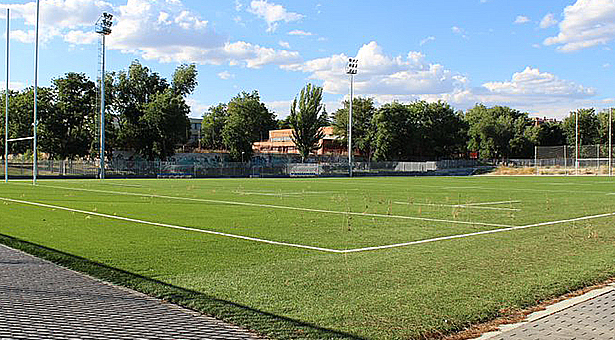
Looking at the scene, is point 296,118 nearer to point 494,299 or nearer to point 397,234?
point 397,234

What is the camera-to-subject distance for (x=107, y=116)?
85.5m

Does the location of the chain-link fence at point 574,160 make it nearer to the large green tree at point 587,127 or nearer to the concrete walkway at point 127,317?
the large green tree at point 587,127

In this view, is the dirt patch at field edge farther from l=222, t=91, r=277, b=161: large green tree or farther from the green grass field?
l=222, t=91, r=277, b=161: large green tree

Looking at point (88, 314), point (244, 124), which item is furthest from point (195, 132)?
point (88, 314)

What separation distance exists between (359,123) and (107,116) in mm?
47037

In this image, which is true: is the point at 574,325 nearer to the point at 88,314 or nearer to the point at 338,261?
the point at 338,261

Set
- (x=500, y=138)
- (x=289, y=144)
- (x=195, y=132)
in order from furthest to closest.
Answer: (x=195, y=132)
(x=289, y=144)
(x=500, y=138)

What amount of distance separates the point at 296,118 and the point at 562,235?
300 ft

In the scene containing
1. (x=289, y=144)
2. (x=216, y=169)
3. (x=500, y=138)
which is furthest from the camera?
(x=289, y=144)

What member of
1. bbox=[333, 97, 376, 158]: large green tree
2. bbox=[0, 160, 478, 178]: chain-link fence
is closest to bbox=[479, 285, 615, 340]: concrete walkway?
bbox=[0, 160, 478, 178]: chain-link fence

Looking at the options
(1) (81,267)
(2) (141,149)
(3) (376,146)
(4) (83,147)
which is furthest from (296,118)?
(1) (81,267)

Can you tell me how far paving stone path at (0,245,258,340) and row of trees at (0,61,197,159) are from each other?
7492 cm

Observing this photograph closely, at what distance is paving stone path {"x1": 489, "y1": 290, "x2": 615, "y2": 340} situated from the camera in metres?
5.56

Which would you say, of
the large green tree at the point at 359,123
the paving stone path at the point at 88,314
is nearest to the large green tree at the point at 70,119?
the large green tree at the point at 359,123
